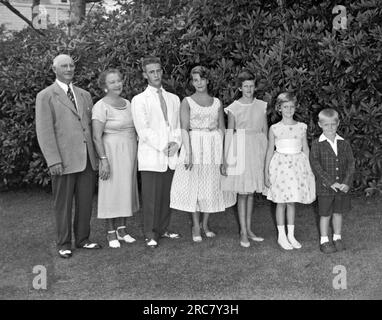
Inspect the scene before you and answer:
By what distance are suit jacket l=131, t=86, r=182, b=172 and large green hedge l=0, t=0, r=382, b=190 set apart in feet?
3.87

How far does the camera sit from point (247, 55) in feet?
21.2

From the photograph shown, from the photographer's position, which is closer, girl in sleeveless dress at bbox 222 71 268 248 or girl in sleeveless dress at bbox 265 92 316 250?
girl in sleeveless dress at bbox 265 92 316 250

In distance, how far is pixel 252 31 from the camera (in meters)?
6.45

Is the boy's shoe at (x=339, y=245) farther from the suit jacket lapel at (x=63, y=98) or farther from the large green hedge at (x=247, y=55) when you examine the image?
the suit jacket lapel at (x=63, y=98)

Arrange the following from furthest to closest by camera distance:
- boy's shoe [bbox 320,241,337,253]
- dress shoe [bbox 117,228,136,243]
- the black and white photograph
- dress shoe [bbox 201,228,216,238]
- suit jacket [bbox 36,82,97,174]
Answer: dress shoe [bbox 201,228,216,238]
dress shoe [bbox 117,228,136,243]
boy's shoe [bbox 320,241,337,253]
suit jacket [bbox 36,82,97,174]
the black and white photograph

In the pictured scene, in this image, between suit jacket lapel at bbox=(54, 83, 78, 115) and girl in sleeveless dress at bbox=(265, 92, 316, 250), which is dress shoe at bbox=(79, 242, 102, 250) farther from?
girl in sleeveless dress at bbox=(265, 92, 316, 250)

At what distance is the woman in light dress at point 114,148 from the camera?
17.6 feet

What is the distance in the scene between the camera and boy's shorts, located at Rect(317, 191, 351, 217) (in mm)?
5336

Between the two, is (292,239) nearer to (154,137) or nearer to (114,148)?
(154,137)

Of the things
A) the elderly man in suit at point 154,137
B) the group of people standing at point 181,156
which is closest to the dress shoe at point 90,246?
the group of people standing at point 181,156

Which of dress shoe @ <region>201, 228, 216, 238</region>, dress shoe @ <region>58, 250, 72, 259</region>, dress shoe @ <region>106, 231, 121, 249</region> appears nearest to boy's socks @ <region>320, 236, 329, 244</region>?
dress shoe @ <region>201, 228, 216, 238</region>

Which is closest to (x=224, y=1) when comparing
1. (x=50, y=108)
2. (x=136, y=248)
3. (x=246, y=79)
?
(x=246, y=79)

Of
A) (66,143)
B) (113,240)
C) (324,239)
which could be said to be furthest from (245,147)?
(66,143)

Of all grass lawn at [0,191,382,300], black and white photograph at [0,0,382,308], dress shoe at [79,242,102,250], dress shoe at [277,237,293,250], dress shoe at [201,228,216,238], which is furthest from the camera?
dress shoe at [201,228,216,238]
